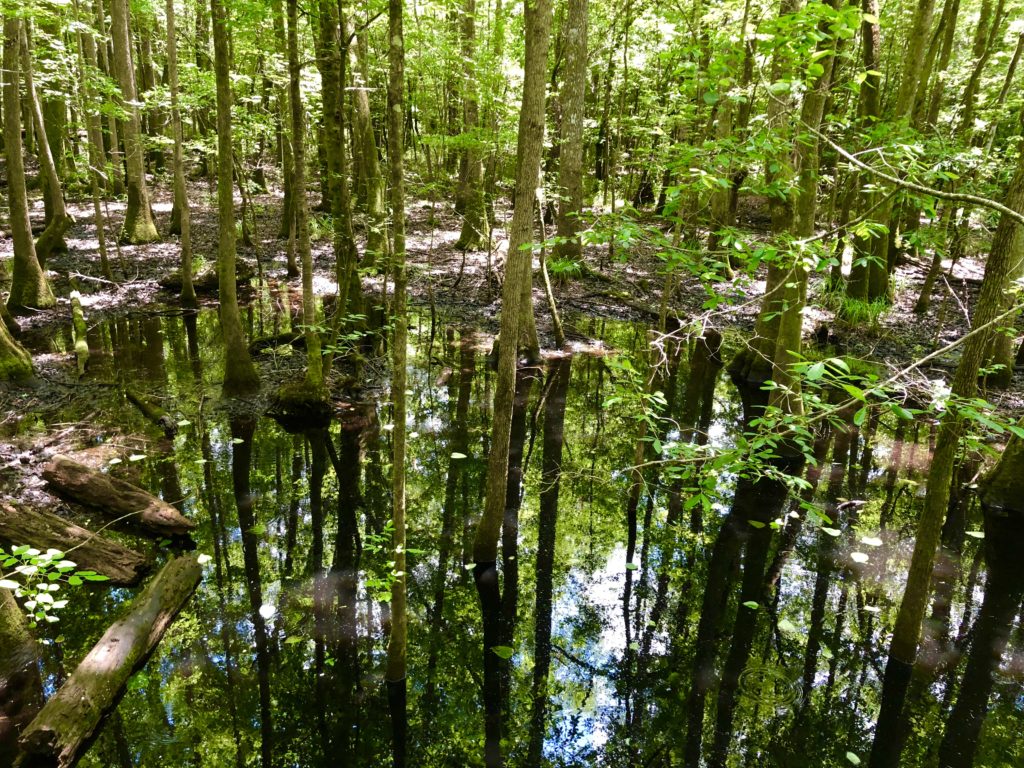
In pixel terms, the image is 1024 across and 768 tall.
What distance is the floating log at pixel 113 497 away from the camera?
24.7 feet

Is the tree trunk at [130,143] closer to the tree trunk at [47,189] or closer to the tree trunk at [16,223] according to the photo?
the tree trunk at [47,189]

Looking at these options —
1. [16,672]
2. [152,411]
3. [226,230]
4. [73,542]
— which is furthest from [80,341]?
[16,672]

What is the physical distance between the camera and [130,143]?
680 inches

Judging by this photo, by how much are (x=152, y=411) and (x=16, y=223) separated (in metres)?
6.10

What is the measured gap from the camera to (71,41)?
2325 cm

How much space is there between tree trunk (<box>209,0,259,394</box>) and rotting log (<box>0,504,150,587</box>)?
168 inches

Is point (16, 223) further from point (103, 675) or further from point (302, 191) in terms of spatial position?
point (103, 675)

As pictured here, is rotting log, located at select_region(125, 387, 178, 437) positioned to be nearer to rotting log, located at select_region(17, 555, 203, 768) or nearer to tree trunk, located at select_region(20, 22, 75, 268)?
rotting log, located at select_region(17, 555, 203, 768)

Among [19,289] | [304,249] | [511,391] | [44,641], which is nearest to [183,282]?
[19,289]

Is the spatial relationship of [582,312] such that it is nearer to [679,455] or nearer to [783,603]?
[783,603]

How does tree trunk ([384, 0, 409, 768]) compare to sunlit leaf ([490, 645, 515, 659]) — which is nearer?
tree trunk ([384, 0, 409, 768])

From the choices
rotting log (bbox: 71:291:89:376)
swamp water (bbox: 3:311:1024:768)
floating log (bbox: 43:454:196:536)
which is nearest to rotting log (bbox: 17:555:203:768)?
swamp water (bbox: 3:311:1024:768)

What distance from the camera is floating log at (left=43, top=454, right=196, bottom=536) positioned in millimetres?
7535

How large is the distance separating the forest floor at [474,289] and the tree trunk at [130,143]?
0.52 m
